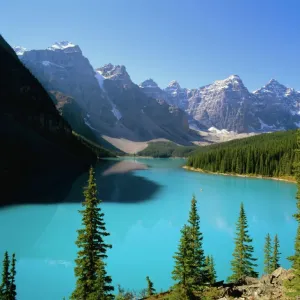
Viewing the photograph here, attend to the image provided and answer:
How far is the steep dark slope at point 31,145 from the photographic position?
77.3m

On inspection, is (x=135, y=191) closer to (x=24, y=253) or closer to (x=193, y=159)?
(x=24, y=253)

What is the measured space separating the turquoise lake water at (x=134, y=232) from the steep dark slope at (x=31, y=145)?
10.4m

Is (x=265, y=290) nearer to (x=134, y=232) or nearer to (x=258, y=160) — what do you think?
(x=134, y=232)

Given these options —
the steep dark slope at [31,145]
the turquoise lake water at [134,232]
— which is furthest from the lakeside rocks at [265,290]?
the steep dark slope at [31,145]

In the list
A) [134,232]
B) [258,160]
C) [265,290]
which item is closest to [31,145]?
[134,232]

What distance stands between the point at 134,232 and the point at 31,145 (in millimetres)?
75891

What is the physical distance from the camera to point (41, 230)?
4250 cm

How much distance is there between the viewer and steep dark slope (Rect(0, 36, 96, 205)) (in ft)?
254

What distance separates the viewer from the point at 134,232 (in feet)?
143

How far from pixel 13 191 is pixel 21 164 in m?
25.5

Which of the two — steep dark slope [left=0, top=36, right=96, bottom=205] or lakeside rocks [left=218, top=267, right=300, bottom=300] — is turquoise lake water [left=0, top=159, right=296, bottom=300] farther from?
lakeside rocks [left=218, top=267, right=300, bottom=300]

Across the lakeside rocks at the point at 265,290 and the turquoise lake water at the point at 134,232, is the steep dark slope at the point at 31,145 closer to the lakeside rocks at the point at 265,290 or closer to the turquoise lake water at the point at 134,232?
the turquoise lake water at the point at 134,232

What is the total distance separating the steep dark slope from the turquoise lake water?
10.4 metres

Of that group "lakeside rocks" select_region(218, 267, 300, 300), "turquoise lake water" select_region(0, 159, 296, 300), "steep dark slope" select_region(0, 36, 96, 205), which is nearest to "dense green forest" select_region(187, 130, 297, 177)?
"turquoise lake water" select_region(0, 159, 296, 300)
